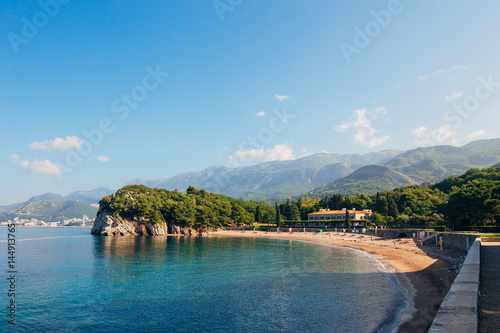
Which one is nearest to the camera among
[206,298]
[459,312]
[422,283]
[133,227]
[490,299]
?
[459,312]

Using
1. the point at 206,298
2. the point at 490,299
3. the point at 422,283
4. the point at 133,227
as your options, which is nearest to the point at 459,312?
the point at 490,299

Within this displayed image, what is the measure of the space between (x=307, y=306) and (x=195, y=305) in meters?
7.79

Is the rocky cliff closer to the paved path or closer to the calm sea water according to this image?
the calm sea water

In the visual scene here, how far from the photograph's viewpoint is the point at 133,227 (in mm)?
105125

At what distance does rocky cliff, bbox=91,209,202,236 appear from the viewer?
102625mm

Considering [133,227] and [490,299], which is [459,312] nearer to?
[490,299]

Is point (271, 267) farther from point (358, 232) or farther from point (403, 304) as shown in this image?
point (358, 232)

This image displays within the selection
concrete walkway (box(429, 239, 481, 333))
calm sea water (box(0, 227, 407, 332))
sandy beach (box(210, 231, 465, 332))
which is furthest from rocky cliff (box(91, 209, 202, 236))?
concrete walkway (box(429, 239, 481, 333))

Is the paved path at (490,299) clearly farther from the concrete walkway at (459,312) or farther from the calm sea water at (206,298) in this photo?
the calm sea water at (206,298)

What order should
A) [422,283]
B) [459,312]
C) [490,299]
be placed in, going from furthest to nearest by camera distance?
[422,283], [490,299], [459,312]

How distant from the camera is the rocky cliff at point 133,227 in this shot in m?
103

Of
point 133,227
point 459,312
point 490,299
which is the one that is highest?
point 459,312

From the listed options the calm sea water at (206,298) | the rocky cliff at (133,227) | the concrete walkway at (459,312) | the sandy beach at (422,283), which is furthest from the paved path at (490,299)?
the rocky cliff at (133,227)

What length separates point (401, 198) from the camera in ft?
413
